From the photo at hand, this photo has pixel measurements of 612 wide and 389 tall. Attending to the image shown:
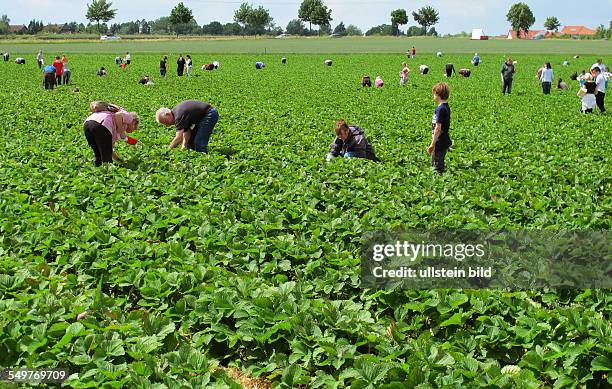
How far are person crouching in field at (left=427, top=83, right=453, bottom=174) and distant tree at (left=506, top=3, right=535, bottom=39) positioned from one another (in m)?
166

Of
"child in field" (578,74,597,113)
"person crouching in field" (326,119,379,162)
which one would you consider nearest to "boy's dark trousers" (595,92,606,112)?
"child in field" (578,74,597,113)

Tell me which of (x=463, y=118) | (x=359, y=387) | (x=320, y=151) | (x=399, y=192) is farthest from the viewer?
(x=463, y=118)

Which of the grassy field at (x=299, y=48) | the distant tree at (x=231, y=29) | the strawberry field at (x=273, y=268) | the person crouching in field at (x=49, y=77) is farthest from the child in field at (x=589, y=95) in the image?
the distant tree at (x=231, y=29)

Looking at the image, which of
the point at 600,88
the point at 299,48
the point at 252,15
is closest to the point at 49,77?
the point at 600,88

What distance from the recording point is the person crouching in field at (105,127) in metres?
9.47

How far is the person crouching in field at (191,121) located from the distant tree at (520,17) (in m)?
166

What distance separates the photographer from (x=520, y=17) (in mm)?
160750

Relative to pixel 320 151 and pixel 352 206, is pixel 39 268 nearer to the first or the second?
pixel 352 206

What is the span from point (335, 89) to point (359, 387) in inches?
1066

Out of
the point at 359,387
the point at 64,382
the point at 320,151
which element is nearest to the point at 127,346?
the point at 64,382

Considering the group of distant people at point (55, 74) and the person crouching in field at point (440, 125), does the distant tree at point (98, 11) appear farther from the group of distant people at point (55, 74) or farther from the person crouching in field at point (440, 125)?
the person crouching in field at point (440, 125)

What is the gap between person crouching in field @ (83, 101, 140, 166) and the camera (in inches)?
373

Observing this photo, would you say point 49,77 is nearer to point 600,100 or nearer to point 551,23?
point 600,100

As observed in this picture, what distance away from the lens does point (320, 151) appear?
41.5ft
